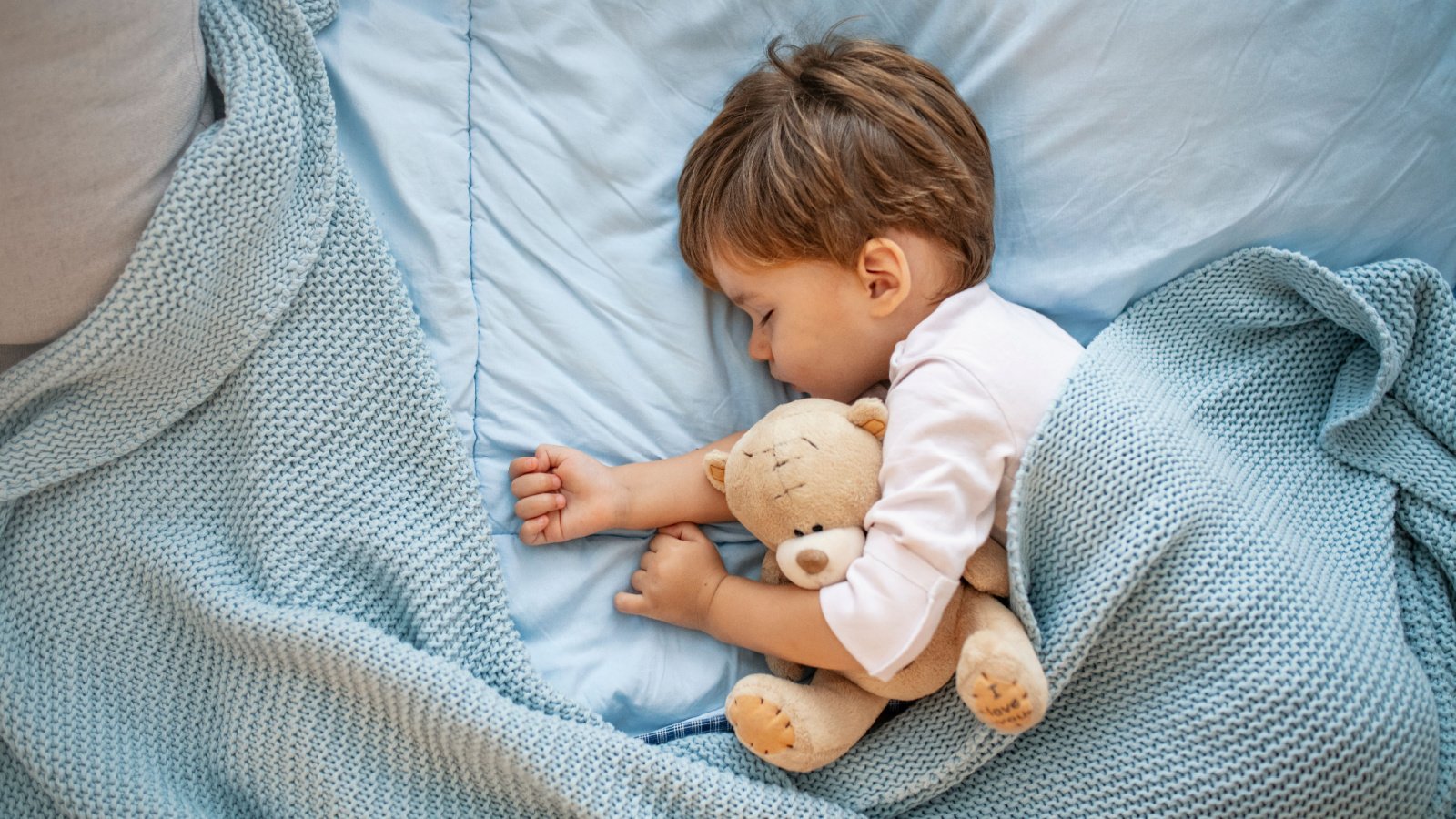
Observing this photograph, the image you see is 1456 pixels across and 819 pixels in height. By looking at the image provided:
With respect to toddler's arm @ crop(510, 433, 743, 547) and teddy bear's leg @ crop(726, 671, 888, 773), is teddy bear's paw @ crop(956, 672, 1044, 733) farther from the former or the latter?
toddler's arm @ crop(510, 433, 743, 547)

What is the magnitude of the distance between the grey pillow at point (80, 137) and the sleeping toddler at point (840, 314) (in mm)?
426

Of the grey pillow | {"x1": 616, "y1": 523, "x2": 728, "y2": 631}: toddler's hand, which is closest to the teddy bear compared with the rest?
{"x1": 616, "y1": 523, "x2": 728, "y2": 631}: toddler's hand

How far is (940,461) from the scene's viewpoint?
920mm

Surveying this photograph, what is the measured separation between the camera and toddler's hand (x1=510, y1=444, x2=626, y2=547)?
1045 mm

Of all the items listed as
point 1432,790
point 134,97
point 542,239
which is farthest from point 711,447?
point 1432,790

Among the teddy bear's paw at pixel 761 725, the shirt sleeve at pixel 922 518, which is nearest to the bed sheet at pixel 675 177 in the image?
the teddy bear's paw at pixel 761 725

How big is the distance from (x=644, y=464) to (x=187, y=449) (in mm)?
445

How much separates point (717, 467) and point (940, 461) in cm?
22

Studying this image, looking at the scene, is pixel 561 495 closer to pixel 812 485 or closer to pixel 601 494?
pixel 601 494

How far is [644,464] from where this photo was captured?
1.10 m

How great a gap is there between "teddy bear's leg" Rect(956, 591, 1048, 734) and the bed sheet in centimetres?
30

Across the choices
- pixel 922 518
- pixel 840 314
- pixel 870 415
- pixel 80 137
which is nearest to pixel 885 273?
pixel 840 314

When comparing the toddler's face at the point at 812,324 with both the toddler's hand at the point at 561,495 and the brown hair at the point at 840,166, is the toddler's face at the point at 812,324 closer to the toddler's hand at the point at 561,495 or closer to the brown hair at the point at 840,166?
the brown hair at the point at 840,166

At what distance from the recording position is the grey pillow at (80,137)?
0.83 metres
